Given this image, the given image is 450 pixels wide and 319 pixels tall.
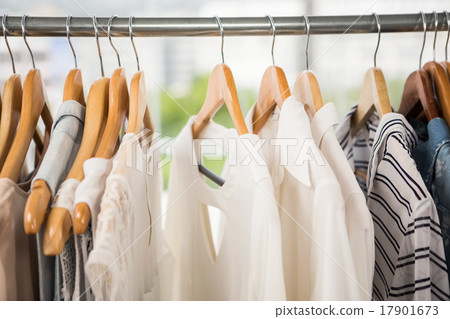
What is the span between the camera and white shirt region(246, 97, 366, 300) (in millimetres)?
398

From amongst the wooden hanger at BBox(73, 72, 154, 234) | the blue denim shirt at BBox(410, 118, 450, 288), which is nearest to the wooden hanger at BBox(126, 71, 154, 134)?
the wooden hanger at BBox(73, 72, 154, 234)

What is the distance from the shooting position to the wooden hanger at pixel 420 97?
0.52 meters

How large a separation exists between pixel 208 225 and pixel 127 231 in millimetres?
155

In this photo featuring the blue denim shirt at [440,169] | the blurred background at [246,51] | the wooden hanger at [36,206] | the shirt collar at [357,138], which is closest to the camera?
the wooden hanger at [36,206]

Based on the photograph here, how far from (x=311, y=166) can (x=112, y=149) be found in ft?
0.72

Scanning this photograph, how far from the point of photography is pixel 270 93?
514 mm

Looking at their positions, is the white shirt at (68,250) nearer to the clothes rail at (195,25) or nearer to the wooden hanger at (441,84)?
the clothes rail at (195,25)

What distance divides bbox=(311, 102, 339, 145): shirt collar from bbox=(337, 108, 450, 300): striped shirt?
0.25 feet

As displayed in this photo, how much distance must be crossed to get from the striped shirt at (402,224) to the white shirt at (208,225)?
164 mm

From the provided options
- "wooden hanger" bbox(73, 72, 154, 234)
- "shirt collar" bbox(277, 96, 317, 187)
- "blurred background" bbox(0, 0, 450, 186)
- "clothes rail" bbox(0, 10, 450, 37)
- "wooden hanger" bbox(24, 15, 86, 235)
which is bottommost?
"wooden hanger" bbox(24, 15, 86, 235)

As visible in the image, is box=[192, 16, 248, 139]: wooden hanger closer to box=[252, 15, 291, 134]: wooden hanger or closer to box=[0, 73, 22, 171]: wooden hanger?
box=[252, 15, 291, 134]: wooden hanger

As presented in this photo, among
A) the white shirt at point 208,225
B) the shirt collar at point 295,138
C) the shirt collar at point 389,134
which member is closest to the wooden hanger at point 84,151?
the white shirt at point 208,225
